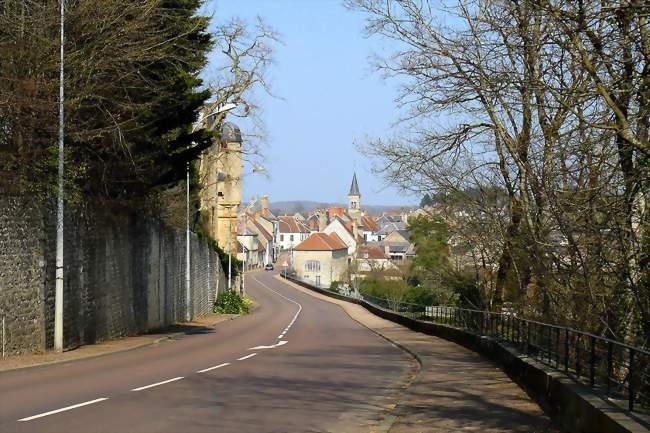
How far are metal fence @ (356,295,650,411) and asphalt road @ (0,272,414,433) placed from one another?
2.47 metres

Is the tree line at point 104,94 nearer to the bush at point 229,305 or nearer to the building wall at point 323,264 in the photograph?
the bush at point 229,305

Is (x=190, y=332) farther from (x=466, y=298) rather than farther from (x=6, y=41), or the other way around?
(x=6, y=41)

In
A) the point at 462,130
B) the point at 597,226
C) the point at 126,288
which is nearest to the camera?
the point at 597,226

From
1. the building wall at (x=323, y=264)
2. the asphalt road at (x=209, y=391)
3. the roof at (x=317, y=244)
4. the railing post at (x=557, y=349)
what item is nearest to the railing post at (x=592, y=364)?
the railing post at (x=557, y=349)

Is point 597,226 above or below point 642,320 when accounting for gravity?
above

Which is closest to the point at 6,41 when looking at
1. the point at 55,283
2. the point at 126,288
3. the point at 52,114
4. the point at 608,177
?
the point at 52,114

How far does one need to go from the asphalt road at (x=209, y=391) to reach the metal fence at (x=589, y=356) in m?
2.47

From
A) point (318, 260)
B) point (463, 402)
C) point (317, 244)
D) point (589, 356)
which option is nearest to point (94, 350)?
point (463, 402)

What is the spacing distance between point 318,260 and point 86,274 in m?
138

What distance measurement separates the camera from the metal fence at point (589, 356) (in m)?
8.80

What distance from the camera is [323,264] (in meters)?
163

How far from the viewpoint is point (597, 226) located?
13.1 metres

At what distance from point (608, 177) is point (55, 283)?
1383 cm

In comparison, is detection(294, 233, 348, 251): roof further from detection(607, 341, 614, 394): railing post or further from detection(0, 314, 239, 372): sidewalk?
detection(607, 341, 614, 394): railing post
